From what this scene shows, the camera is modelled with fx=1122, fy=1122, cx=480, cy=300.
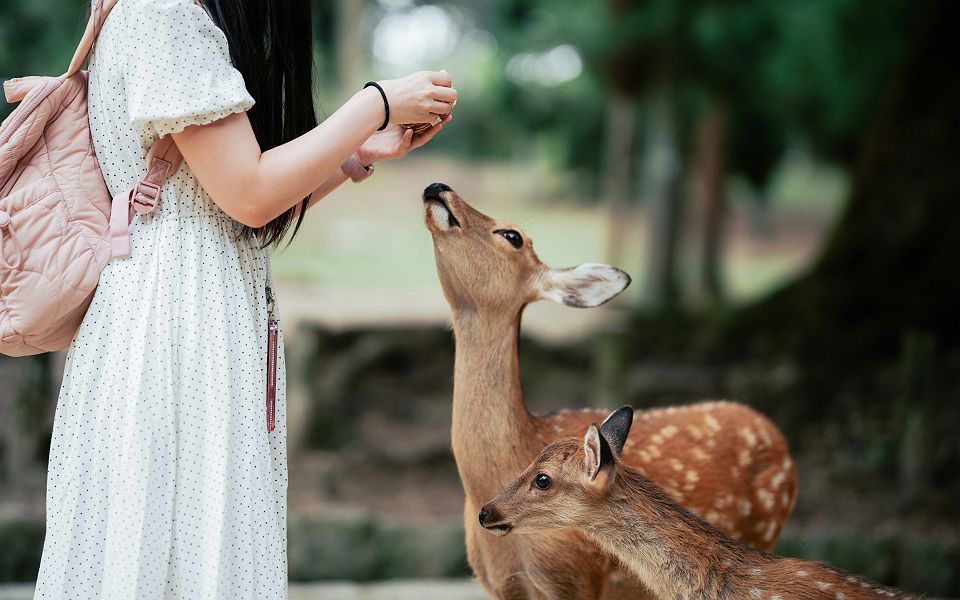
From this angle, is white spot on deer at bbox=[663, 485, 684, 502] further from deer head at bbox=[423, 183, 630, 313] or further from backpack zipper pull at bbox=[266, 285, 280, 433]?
backpack zipper pull at bbox=[266, 285, 280, 433]

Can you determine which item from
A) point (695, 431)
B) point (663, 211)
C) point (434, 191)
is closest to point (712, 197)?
point (663, 211)

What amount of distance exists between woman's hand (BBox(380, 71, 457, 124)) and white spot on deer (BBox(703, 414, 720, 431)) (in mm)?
1405

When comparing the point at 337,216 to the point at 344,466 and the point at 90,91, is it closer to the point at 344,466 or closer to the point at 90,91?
the point at 344,466

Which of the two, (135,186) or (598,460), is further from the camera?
(598,460)

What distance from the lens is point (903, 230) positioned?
6980 millimetres

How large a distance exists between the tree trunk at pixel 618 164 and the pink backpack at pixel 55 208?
10.6 metres

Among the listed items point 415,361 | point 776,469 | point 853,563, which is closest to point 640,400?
point 415,361

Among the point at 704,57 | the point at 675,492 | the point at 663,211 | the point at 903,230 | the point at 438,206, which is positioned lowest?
the point at 663,211

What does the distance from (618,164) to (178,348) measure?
12.4m

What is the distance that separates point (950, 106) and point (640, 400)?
2.79 meters

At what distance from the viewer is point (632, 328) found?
11.1 m

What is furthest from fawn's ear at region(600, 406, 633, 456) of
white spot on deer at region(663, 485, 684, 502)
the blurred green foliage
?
the blurred green foliage

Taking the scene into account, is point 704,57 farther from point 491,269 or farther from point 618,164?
point 491,269

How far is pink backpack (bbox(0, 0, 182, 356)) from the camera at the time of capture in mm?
1874
